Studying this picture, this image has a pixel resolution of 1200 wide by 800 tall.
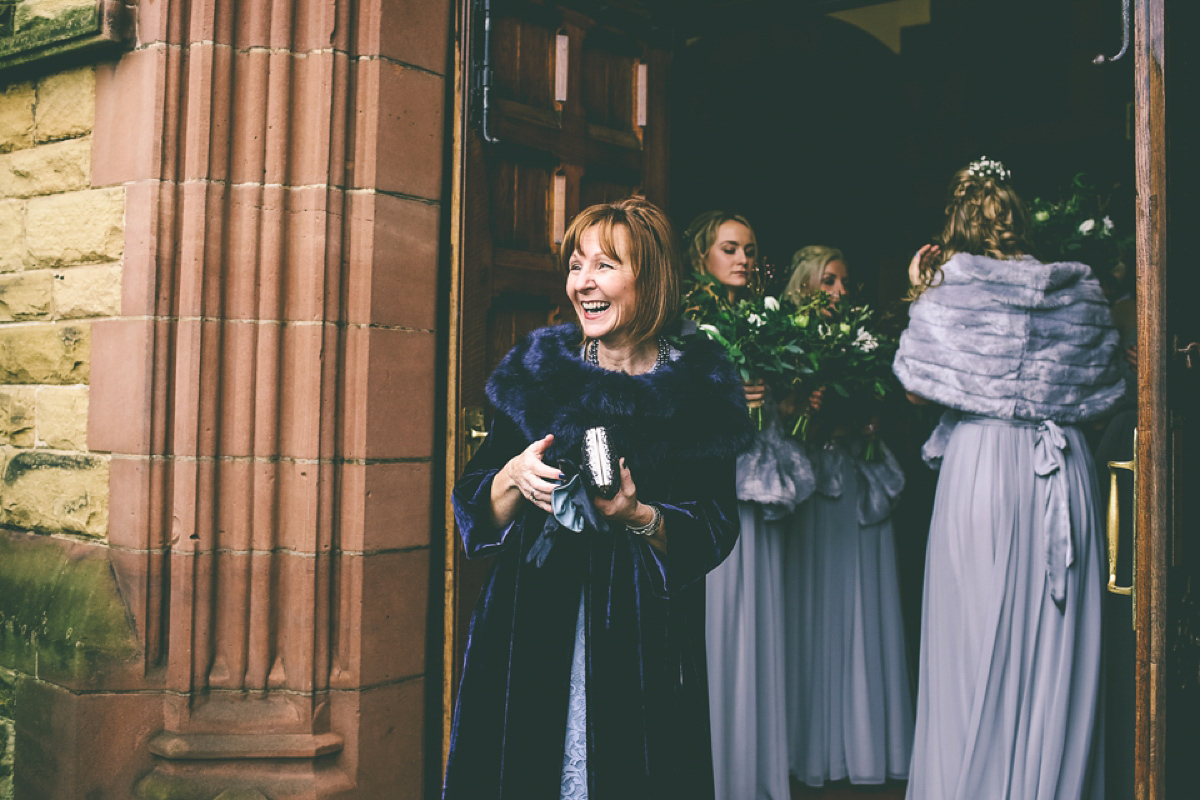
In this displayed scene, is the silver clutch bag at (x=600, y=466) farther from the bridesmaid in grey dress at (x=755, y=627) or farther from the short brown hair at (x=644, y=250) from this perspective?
the bridesmaid in grey dress at (x=755, y=627)

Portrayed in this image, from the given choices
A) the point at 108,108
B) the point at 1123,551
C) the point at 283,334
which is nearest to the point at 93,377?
the point at 283,334

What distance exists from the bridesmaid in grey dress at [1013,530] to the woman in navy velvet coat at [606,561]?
1.57 meters

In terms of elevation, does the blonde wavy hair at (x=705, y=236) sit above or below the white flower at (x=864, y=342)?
above

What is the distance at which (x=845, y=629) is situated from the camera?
4.47 metres

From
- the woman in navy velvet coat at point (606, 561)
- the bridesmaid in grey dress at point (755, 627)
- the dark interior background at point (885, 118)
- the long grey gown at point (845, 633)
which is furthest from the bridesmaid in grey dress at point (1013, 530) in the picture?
the dark interior background at point (885, 118)

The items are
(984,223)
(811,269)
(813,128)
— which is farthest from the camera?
(813,128)

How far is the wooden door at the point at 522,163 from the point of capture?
11.5 ft

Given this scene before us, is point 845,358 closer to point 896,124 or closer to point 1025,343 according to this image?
point 1025,343

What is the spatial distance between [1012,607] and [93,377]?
3.23 metres

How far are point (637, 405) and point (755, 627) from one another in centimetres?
202

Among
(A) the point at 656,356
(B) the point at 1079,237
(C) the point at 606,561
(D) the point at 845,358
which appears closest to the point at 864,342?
(D) the point at 845,358

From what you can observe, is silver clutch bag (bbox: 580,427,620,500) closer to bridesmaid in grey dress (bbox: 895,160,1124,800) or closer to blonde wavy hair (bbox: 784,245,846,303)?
bridesmaid in grey dress (bbox: 895,160,1124,800)

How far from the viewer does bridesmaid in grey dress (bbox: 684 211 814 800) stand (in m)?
3.85

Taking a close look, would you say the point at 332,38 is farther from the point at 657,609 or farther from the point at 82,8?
the point at 657,609
